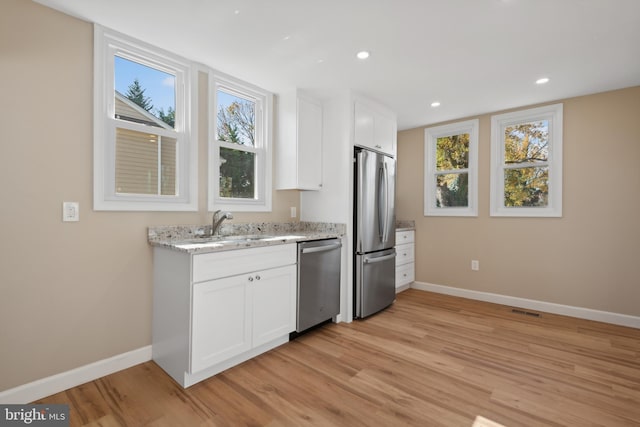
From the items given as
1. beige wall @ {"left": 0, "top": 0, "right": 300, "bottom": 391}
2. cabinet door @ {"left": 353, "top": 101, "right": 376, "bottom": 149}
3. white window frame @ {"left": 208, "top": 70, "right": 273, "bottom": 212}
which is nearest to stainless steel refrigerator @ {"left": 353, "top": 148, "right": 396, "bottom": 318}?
cabinet door @ {"left": 353, "top": 101, "right": 376, "bottom": 149}

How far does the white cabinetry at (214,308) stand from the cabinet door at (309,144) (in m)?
0.95

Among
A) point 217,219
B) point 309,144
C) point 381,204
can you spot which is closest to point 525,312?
point 381,204

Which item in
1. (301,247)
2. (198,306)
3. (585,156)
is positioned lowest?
(198,306)

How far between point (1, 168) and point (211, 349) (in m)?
1.64

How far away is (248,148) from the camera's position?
10.2 ft

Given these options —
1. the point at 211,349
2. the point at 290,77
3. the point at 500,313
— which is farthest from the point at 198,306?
the point at 500,313

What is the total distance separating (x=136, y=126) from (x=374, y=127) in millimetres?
2378

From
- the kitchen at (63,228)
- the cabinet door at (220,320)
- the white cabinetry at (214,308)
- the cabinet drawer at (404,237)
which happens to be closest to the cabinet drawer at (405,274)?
the cabinet drawer at (404,237)

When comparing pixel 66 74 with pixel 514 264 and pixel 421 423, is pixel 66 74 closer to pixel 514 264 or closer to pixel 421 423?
pixel 421 423

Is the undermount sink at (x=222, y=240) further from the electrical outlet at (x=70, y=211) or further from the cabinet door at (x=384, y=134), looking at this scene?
the cabinet door at (x=384, y=134)

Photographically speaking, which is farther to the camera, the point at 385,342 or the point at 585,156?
the point at 585,156

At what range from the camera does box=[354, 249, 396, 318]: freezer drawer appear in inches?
128

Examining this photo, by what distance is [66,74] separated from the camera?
1996mm

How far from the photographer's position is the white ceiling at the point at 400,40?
6.29 ft
